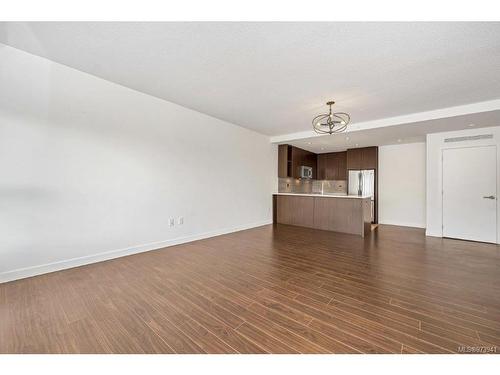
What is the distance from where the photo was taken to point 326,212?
18.5ft

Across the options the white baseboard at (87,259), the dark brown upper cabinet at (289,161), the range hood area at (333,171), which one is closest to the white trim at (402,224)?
the range hood area at (333,171)

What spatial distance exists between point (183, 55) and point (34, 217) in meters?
2.73

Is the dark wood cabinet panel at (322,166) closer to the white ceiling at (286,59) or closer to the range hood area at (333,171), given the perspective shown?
the range hood area at (333,171)

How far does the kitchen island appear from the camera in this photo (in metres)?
5.11

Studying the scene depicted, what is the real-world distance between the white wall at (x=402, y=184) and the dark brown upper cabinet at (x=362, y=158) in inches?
9.2

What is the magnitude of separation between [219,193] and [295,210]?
8.43 ft

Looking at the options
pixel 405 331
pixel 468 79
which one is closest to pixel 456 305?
pixel 405 331

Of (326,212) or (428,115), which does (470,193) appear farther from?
(326,212)

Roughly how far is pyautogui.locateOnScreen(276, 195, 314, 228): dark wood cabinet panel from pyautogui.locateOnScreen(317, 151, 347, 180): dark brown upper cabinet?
8.20 feet

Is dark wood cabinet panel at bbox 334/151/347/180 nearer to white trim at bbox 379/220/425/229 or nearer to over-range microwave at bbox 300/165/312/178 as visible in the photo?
over-range microwave at bbox 300/165/312/178

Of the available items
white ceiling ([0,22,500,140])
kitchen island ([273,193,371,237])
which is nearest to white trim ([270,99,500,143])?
white ceiling ([0,22,500,140])

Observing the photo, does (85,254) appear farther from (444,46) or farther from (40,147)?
(444,46)

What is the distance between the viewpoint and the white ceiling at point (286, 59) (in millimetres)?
2053

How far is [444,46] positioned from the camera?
2.23 m
